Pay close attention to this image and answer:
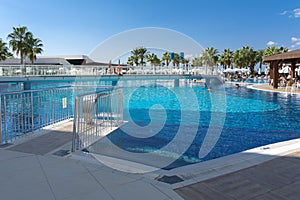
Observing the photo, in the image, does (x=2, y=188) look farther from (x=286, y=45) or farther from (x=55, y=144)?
(x=286, y=45)

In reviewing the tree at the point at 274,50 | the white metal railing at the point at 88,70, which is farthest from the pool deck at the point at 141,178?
the tree at the point at 274,50

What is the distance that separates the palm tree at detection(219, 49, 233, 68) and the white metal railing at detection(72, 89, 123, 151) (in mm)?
51577

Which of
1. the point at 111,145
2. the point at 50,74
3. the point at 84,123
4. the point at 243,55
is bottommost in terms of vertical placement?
the point at 111,145

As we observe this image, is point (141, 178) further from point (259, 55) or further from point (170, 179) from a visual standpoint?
point (259, 55)

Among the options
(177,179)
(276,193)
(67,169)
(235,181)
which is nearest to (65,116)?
(67,169)

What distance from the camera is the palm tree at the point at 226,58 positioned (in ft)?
174

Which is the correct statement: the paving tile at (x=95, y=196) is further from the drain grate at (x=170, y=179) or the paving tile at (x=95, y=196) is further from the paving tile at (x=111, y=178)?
the drain grate at (x=170, y=179)

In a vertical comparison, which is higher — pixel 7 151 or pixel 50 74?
pixel 50 74

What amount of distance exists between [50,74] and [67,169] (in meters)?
18.4

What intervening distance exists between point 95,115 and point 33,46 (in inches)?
1449

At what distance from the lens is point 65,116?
21.2 feet

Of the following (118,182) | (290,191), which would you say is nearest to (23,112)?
(118,182)

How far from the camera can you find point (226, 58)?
5297 cm

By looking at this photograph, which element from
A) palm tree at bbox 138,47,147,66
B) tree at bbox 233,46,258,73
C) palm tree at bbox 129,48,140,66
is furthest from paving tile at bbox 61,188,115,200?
tree at bbox 233,46,258,73
